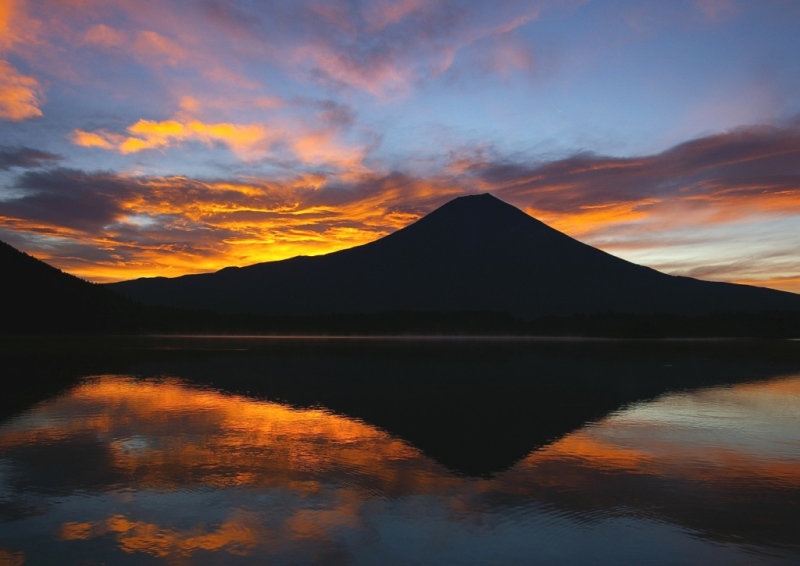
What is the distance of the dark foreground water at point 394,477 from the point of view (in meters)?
9.36

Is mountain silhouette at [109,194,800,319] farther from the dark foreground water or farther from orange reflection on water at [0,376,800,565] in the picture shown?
orange reflection on water at [0,376,800,565]

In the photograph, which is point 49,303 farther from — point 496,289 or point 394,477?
point 394,477

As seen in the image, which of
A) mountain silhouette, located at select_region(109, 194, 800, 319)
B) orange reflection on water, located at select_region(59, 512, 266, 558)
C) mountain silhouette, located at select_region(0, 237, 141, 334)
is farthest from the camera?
mountain silhouette, located at select_region(109, 194, 800, 319)

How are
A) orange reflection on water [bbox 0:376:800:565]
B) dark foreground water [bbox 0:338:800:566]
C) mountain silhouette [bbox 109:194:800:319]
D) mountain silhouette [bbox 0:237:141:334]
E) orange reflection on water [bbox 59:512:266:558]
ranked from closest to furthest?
orange reflection on water [bbox 59:512:266:558] → dark foreground water [bbox 0:338:800:566] → orange reflection on water [bbox 0:376:800:565] → mountain silhouette [bbox 0:237:141:334] → mountain silhouette [bbox 109:194:800:319]

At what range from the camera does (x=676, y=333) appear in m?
134

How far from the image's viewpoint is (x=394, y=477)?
13.1 meters

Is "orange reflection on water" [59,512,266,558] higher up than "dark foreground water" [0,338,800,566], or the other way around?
"dark foreground water" [0,338,800,566]

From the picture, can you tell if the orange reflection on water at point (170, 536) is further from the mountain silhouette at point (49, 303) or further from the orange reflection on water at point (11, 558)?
the mountain silhouette at point (49, 303)

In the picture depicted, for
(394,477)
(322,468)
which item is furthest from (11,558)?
(394,477)

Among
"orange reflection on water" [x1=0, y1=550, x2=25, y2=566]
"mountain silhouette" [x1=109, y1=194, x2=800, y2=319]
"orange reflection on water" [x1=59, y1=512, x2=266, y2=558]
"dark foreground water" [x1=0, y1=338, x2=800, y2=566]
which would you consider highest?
"mountain silhouette" [x1=109, y1=194, x2=800, y2=319]

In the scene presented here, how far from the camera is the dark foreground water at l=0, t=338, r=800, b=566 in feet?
30.7

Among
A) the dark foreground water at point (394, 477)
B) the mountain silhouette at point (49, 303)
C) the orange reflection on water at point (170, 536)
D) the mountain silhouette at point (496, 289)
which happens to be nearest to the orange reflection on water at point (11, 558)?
the dark foreground water at point (394, 477)

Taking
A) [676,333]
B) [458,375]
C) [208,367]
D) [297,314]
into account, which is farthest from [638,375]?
[297,314]

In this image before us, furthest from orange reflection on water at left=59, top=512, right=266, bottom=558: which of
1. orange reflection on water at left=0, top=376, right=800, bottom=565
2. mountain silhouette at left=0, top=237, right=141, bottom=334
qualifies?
mountain silhouette at left=0, top=237, right=141, bottom=334
